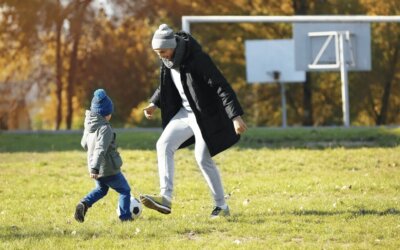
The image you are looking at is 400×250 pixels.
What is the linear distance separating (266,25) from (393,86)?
4.79 m

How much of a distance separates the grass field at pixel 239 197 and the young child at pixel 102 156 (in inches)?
8.0

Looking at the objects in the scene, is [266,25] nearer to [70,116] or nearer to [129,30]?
[129,30]

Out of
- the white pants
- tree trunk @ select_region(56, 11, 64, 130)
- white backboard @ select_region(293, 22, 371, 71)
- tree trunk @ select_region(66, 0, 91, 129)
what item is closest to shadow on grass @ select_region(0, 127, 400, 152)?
white backboard @ select_region(293, 22, 371, 71)

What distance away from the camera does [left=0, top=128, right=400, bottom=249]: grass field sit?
27.9 feet

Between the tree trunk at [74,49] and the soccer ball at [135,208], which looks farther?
the tree trunk at [74,49]

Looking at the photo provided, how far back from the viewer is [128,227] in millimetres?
9125

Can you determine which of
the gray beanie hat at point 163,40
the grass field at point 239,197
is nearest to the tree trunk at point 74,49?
the grass field at point 239,197

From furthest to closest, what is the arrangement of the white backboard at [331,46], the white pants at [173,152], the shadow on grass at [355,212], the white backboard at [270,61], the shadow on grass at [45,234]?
the white backboard at [270,61] < the white backboard at [331,46] < the shadow on grass at [355,212] < the white pants at [173,152] < the shadow on grass at [45,234]

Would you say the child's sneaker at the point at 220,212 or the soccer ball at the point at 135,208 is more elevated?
the soccer ball at the point at 135,208

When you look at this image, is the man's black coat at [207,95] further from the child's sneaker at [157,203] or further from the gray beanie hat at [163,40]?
the child's sneaker at [157,203]

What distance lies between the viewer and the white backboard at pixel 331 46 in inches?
1056

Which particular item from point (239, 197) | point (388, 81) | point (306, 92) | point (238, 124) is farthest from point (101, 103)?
point (388, 81)

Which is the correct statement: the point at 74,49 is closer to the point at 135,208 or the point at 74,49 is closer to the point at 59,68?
the point at 59,68

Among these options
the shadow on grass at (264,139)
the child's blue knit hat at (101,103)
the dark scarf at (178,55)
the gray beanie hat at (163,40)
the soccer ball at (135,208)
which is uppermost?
the gray beanie hat at (163,40)
